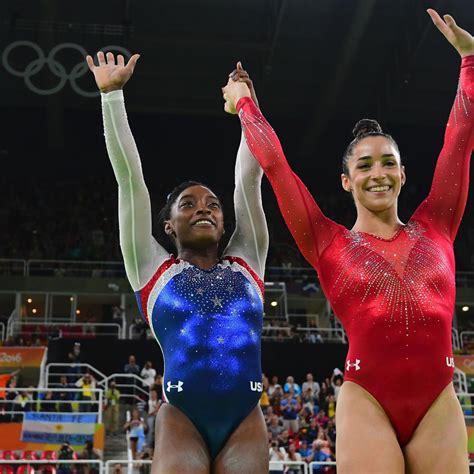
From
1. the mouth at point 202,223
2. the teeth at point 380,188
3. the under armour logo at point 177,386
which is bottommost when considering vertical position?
the under armour logo at point 177,386

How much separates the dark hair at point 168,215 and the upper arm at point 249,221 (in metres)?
0.19

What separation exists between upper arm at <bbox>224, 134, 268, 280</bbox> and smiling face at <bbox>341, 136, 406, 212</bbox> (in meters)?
0.55

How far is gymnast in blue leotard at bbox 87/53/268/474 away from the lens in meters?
3.18

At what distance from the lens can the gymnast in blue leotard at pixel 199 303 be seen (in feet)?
10.4

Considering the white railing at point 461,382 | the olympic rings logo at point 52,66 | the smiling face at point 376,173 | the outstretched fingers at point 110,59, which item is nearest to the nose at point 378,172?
the smiling face at point 376,173

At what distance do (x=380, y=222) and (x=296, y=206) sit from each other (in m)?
0.35

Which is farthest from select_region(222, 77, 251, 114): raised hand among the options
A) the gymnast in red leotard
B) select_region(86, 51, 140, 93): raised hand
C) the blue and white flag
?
the blue and white flag

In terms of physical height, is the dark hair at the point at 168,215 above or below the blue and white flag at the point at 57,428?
below

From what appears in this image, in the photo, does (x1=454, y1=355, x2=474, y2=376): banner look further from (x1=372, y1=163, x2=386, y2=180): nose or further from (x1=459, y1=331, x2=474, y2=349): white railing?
(x1=372, y1=163, x2=386, y2=180): nose

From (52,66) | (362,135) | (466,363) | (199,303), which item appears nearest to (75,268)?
(52,66)

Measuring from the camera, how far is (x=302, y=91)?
2242 cm

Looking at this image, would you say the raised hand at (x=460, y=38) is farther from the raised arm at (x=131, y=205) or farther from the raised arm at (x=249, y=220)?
the raised arm at (x=131, y=205)

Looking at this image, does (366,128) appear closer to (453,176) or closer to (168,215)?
(453,176)

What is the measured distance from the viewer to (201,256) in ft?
12.2
